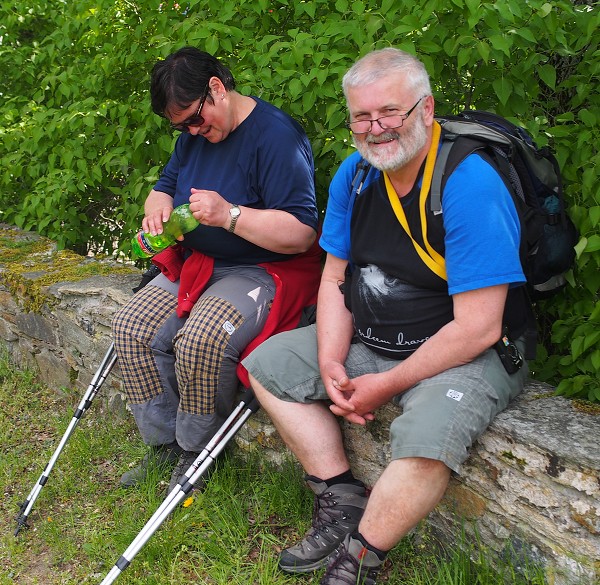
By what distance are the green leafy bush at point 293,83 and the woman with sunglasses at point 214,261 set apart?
270mm

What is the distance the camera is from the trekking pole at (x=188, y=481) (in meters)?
2.71

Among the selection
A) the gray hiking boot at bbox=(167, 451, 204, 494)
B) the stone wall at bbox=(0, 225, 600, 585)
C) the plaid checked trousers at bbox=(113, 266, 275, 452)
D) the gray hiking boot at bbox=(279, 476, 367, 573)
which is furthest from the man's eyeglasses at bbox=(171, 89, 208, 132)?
the gray hiking boot at bbox=(279, 476, 367, 573)

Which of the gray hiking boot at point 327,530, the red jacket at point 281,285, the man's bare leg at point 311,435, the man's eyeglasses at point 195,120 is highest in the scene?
the man's eyeglasses at point 195,120

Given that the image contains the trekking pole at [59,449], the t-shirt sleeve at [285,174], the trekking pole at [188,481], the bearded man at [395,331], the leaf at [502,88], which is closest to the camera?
the bearded man at [395,331]

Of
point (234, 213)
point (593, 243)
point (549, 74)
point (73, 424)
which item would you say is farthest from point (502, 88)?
point (73, 424)

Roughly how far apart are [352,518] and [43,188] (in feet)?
10.1

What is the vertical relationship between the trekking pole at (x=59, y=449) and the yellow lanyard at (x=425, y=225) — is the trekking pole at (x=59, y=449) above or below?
below

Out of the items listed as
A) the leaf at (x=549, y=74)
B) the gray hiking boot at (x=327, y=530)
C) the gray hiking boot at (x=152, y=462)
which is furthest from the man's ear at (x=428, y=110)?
the gray hiking boot at (x=152, y=462)

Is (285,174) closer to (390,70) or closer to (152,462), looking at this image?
(390,70)

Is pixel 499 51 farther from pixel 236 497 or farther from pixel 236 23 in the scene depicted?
pixel 236 497

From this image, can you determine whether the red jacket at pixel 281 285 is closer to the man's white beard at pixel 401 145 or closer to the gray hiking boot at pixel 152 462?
the gray hiking boot at pixel 152 462

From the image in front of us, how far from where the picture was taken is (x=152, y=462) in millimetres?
3438

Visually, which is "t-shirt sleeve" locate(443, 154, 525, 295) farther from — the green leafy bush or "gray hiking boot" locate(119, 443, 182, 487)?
"gray hiking boot" locate(119, 443, 182, 487)

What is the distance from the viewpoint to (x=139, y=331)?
337cm
